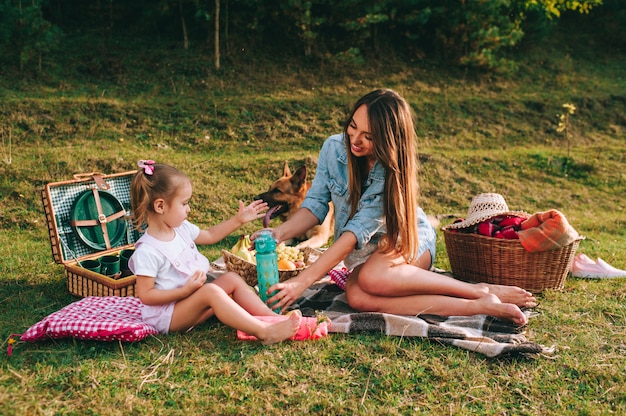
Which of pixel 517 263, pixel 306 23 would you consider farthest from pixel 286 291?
pixel 306 23

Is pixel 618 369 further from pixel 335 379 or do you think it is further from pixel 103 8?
pixel 103 8

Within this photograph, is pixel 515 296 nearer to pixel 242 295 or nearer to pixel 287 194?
pixel 242 295

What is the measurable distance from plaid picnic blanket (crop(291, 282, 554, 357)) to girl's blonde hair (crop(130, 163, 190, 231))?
3.73ft

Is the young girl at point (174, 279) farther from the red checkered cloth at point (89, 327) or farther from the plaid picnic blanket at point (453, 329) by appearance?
the plaid picnic blanket at point (453, 329)

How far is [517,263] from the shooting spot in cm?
393

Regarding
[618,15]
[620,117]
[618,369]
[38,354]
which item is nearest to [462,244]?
[618,369]

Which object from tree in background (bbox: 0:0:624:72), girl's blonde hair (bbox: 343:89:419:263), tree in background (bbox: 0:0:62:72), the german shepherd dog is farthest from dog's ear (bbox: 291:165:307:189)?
tree in background (bbox: 0:0:624:72)

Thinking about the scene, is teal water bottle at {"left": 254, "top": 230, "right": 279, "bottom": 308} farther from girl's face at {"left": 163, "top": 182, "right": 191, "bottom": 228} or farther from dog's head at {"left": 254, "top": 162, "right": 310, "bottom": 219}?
dog's head at {"left": 254, "top": 162, "right": 310, "bottom": 219}

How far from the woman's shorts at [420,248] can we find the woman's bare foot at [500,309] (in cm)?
53

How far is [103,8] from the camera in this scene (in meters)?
11.9

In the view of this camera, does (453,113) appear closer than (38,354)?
No

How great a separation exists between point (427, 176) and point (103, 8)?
8.10 meters

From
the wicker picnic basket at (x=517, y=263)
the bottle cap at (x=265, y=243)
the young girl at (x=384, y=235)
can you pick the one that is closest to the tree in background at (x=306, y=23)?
the wicker picnic basket at (x=517, y=263)

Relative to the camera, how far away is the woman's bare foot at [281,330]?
2979mm
